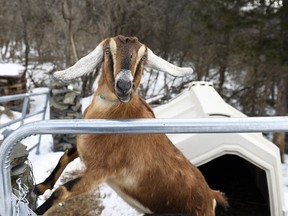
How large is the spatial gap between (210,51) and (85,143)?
856 centimetres

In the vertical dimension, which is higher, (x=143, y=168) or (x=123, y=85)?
(x=123, y=85)

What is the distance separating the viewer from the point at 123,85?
1448mm

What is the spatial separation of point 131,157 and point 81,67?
51 cm

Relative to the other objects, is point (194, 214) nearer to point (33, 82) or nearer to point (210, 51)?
point (210, 51)

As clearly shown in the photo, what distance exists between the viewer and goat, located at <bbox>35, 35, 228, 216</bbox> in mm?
1676

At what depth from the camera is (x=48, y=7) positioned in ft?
34.4

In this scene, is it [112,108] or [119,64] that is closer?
[119,64]

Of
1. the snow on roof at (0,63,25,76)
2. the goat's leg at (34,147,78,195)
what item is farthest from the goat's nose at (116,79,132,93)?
the snow on roof at (0,63,25,76)

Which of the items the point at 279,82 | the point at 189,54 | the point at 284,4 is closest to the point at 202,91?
the point at 284,4

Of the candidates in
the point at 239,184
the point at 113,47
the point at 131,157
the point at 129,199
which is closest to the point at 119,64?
the point at 113,47

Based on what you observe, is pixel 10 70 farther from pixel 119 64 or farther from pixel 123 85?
pixel 123 85

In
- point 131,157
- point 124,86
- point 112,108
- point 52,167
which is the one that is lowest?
point 52,167

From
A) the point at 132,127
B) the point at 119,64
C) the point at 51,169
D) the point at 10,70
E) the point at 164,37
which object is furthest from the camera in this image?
the point at 164,37

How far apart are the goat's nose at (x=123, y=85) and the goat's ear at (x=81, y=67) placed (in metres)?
0.31
